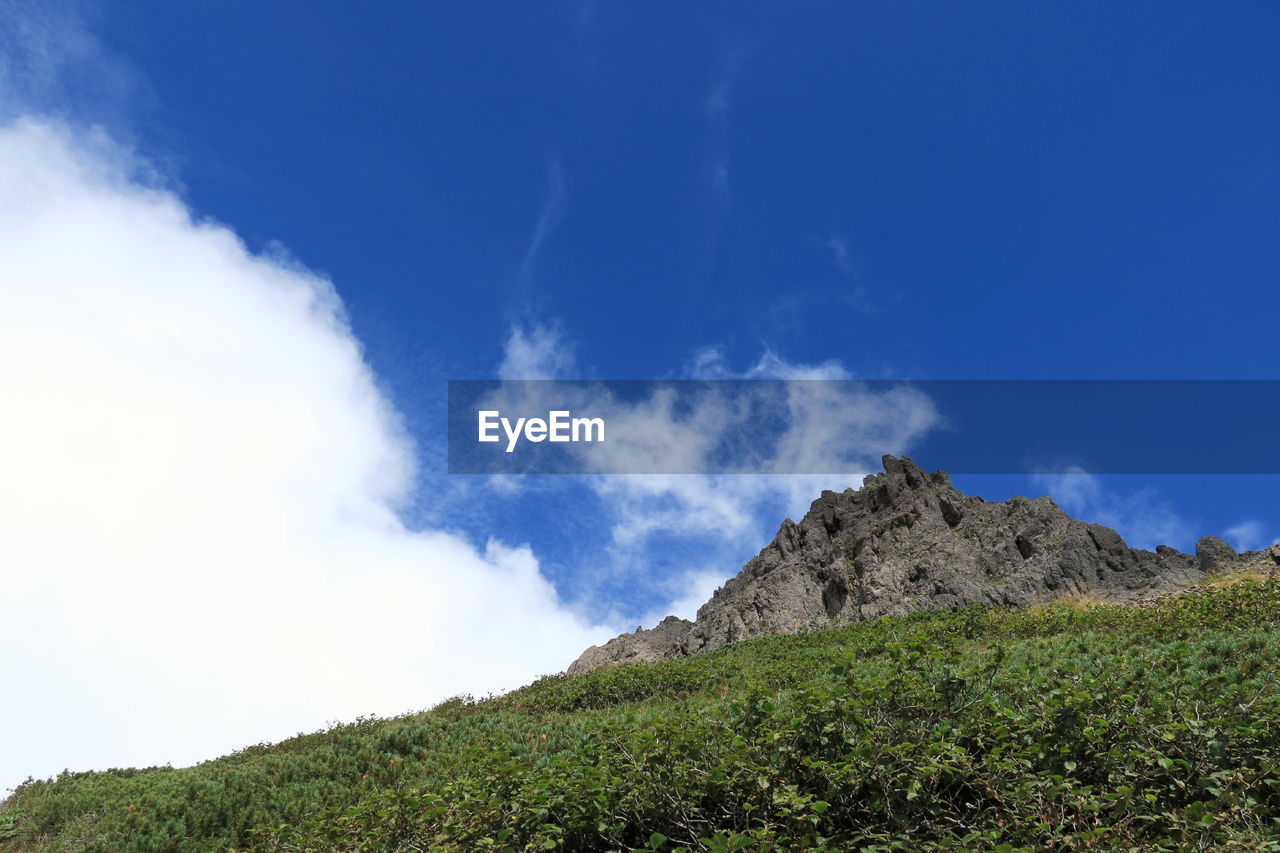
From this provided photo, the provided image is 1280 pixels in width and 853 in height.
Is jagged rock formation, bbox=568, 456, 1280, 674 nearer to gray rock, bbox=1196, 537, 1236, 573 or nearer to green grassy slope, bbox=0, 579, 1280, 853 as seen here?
gray rock, bbox=1196, 537, 1236, 573

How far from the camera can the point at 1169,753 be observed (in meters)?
6.82

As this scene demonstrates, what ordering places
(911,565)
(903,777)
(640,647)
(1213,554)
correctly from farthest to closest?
1. (640,647)
2. (911,565)
3. (1213,554)
4. (903,777)

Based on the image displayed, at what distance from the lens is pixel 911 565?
4703cm

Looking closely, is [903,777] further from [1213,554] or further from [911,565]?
[1213,554]

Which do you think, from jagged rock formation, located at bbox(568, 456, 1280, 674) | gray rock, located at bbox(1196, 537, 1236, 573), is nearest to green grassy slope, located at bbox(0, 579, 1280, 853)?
jagged rock formation, located at bbox(568, 456, 1280, 674)

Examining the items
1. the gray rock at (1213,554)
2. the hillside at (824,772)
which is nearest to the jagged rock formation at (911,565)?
the gray rock at (1213,554)

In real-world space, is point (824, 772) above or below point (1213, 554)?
below

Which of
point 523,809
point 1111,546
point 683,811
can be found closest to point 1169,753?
point 683,811

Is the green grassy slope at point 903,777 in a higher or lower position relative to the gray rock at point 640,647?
lower

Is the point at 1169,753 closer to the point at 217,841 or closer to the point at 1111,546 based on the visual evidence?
the point at 217,841

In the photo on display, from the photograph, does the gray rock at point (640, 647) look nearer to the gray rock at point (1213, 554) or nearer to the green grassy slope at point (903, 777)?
the gray rock at point (1213, 554)

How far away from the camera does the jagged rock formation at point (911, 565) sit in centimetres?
4122

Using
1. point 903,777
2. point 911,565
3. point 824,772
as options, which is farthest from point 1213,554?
point 824,772

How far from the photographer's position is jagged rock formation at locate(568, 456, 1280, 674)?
41.2m
